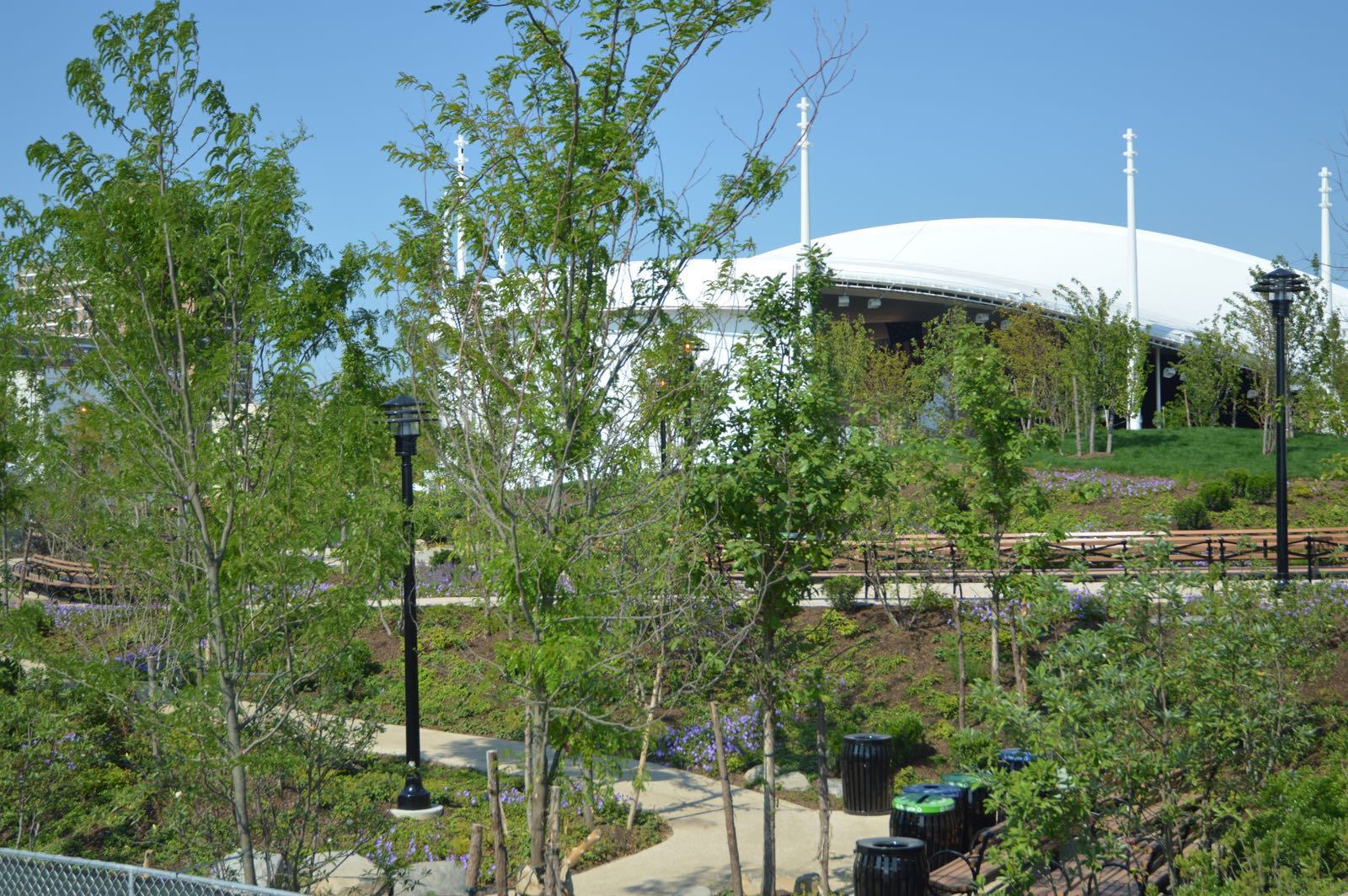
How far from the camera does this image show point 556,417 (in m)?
6.66

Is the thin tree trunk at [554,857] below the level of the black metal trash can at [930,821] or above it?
above

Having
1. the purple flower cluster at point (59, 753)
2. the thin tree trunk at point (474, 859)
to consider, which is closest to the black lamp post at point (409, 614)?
the thin tree trunk at point (474, 859)

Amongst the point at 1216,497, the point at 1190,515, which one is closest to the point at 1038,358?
the point at 1216,497

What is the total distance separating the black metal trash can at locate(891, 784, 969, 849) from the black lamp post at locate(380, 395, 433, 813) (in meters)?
4.55

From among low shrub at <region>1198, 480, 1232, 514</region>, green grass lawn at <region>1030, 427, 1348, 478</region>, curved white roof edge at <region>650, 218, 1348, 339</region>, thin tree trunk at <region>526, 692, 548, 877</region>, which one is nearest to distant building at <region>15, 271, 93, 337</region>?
thin tree trunk at <region>526, 692, 548, 877</region>

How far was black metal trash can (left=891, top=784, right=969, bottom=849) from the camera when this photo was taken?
1045cm

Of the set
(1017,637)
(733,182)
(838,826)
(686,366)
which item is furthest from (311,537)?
(1017,637)

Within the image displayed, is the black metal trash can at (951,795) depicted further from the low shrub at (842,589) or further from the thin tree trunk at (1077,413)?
the thin tree trunk at (1077,413)

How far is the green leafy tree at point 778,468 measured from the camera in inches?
372

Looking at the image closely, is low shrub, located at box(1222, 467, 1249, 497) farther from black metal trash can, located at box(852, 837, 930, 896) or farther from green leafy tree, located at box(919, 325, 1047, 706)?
black metal trash can, located at box(852, 837, 930, 896)

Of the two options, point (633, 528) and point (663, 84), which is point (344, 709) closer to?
point (633, 528)

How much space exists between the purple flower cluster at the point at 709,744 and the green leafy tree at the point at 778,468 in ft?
14.3

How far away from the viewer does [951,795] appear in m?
10.5

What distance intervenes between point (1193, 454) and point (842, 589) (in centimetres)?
2161
